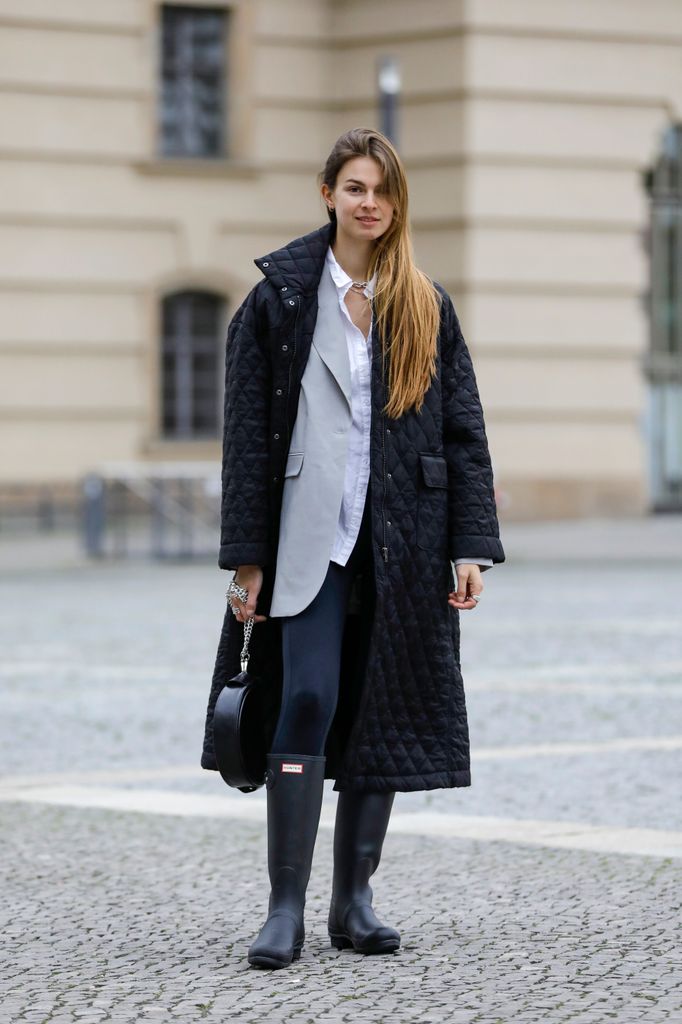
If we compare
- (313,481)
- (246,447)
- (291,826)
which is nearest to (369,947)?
(291,826)

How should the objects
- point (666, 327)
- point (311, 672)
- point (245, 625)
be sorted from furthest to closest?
1. point (666, 327)
2. point (245, 625)
3. point (311, 672)

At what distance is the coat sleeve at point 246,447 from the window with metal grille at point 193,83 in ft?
75.6

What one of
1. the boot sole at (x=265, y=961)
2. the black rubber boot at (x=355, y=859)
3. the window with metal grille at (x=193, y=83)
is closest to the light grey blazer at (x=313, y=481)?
the black rubber boot at (x=355, y=859)

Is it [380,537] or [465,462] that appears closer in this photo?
[380,537]

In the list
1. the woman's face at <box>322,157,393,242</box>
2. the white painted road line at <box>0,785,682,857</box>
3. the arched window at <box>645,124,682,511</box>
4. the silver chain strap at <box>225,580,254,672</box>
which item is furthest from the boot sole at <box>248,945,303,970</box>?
the arched window at <box>645,124,682,511</box>

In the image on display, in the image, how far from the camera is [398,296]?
17.6 ft

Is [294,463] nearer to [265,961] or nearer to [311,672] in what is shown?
[311,672]

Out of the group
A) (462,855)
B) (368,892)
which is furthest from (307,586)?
(462,855)

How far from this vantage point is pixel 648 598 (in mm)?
17281

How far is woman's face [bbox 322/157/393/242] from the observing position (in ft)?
17.5

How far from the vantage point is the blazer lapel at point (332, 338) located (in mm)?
5305

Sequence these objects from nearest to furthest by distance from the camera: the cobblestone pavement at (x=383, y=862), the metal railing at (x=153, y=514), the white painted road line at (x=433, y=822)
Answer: the cobblestone pavement at (x=383, y=862)
the white painted road line at (x=433, y=822)
the metal railing at (x=153, y=514)

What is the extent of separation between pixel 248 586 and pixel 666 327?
23.8 m

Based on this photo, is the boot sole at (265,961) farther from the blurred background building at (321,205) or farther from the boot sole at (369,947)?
the blurred background building at (321,205)
